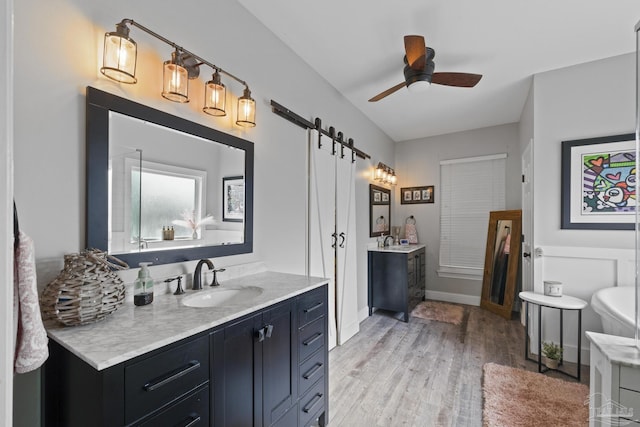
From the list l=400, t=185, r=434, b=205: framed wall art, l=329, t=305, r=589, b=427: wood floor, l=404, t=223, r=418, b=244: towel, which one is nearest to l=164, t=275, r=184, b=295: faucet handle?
l=329, t=305, r=589, b=427: wood floor

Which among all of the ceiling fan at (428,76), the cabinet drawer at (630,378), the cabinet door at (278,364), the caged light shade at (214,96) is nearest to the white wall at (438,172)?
the ceiling fan at (428,76)

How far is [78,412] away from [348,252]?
8.54 ft

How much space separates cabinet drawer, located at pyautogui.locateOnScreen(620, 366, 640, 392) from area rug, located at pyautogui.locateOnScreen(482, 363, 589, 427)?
103 cm

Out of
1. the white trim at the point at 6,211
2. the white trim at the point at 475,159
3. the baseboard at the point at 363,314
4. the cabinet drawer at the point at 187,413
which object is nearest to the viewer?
the white trim at the point at 6,211

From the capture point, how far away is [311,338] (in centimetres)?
175

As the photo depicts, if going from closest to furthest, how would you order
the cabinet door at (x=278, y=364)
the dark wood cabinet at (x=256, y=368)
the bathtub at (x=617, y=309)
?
1. the dark wood cabinet at (x=256, y=368)
2. the cabinet door at (x=278, y=364)
3. the bathtub at (x=617, y=309)

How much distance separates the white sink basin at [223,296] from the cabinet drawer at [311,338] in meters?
0.35

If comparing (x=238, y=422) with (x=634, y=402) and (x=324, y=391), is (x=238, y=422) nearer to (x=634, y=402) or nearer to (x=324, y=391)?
(x=324, y=391)

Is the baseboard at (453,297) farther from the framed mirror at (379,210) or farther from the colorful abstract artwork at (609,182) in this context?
the colorful abstract artwork at (609,182)

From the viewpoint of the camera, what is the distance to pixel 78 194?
4.00ft

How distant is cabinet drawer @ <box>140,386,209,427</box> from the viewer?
3.15ft

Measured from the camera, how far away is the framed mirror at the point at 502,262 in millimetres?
3910

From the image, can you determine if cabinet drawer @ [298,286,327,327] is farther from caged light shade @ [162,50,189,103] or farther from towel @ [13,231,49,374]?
caged light shade @ [162,50,189,103]

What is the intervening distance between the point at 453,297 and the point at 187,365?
4.52m
